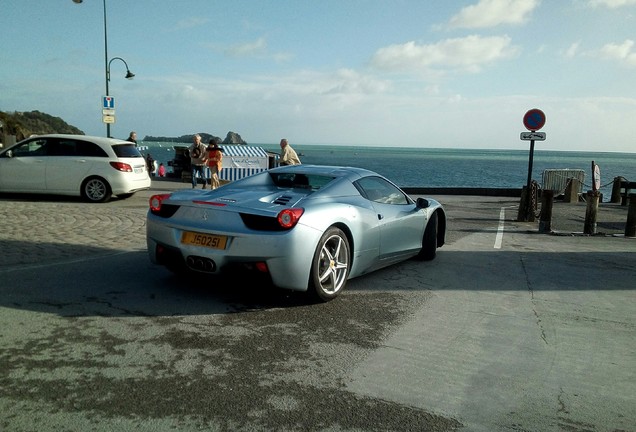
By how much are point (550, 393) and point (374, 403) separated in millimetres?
1134

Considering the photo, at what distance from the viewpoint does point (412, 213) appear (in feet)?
21.8

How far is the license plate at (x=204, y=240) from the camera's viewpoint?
4684 millimetres

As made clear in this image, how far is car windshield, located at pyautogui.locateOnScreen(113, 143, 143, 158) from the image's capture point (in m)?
12.8

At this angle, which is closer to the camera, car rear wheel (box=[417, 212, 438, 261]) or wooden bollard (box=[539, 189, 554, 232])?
car rear wheel (box=[417, 212, 438, 261])

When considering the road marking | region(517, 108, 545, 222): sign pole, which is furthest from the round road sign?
the road marking

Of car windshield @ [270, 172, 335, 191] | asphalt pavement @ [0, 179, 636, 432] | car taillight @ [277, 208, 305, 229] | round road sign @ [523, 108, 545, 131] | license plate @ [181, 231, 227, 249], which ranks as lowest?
asphalt pavement @ [0, 179, 636, 432]

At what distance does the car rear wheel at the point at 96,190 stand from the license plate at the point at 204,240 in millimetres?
8618

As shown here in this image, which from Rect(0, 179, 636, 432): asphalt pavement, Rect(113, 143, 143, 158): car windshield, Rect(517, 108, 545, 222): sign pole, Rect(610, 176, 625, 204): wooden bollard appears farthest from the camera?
Rect(610, 176, 625, 204): wooden bollard

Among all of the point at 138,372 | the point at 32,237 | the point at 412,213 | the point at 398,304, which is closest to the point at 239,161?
the point at 32,237

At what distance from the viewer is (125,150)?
13.0 metres

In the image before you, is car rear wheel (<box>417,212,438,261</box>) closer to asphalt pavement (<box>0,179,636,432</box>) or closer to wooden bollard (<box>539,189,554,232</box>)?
asphalt pavement (<box>0,179,636,432</box>)

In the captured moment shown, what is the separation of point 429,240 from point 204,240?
3.50m

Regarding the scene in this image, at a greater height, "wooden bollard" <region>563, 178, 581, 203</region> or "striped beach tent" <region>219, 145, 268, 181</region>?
"striped beach tent" <region>219, 145, 268, 181</region>

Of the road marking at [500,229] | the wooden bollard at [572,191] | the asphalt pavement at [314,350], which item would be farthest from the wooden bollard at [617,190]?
the asphalt pavement at [314,350]
